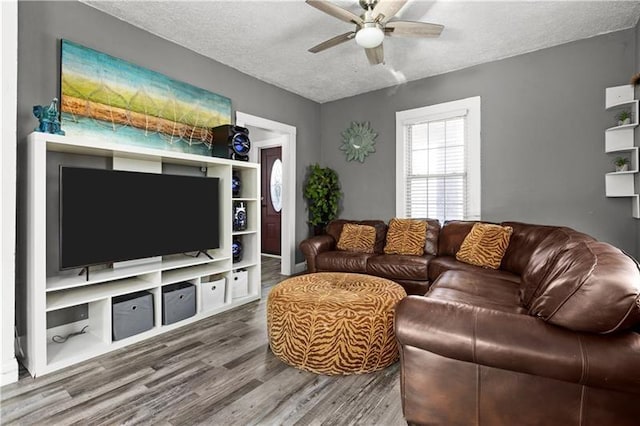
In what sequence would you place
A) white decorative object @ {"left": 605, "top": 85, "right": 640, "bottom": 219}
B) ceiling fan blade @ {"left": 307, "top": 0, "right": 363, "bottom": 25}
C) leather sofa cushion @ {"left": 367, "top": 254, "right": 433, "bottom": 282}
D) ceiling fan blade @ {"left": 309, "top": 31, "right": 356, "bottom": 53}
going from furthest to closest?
leather sofa cushion @ {"left": 367, "top": 254, "right": 433, "bottom": 282} → white decorative object @ {"left": 605, "top": 85, "right": 640, "bottom": 219} → ceiling fan blade @ {"left": 309, "top": 31, "right": 356, "bottom": 53} → ceiling fan blade @ {"left": 307, "top": 0, "right": 363, "bottom": 25}

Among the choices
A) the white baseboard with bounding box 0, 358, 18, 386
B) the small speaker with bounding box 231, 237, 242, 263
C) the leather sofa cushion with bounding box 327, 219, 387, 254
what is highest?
the leather sofa cushion with bounding box 327, 219, 387, 254

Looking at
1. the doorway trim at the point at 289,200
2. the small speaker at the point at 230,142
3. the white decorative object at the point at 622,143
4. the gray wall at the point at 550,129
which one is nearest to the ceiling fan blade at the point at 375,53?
the small speaker at the point at 230,142

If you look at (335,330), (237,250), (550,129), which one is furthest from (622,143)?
(237,250)

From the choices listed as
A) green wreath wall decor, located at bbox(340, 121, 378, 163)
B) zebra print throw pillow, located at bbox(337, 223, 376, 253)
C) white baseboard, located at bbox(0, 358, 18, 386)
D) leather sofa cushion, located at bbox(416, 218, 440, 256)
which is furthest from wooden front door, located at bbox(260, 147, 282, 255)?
white baseboard, located at bbox(0, 358, 18, 386)

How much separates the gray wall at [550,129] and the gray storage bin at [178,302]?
3.55 meters

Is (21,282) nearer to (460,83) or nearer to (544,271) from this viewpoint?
(544,271)

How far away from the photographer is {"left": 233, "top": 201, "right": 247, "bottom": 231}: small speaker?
370 cm

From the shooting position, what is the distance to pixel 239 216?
375 cm

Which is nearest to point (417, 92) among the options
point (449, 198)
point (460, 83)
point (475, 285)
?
point (460, 83)

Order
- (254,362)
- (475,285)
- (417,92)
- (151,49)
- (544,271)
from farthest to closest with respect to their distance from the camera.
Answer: (417,92)
(151,49)
(475,285)
(254,362)
(544,271)

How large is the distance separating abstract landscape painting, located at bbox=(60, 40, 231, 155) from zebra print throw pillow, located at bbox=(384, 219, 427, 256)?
2.47m

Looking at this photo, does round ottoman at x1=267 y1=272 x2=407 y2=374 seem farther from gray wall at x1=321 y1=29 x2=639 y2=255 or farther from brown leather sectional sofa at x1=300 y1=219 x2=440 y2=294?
gray wall at x1=321 y1=29 x2=639 y2=255

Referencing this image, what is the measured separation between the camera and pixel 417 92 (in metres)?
4.48

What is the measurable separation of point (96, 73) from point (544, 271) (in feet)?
12.2
